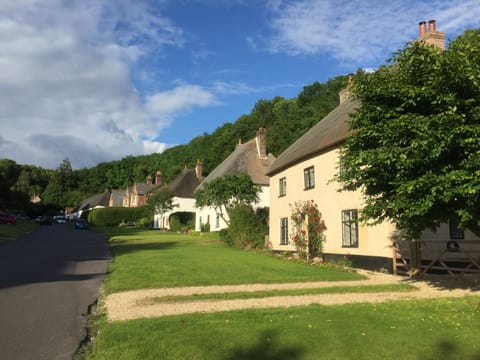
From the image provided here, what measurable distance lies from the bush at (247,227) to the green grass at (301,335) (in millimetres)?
17279

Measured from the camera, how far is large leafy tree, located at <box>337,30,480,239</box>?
809 cm

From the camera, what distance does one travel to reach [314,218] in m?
19.4

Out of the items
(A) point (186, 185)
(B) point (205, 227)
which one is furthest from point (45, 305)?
(A) point (186, 185)

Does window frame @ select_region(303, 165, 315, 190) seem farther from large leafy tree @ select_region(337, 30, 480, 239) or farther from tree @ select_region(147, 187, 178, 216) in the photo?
tree @ select_region(147, 187, 178, 216)

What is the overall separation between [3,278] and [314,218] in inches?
506

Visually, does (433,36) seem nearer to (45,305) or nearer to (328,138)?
(328,138)

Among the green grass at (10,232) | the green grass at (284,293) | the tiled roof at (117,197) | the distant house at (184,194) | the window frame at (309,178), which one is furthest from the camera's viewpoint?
the tiled roof at (117,197)

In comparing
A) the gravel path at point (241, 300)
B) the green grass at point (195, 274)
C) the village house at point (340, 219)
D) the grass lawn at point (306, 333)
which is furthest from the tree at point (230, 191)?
the grass lawn at point (306, 333)

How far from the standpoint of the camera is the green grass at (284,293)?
31.5 ft

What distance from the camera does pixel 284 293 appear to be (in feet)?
34.2

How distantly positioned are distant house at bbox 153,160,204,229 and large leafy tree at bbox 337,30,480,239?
44.5 meters

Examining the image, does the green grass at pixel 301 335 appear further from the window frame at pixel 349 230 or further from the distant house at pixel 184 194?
the distant house at pixel 184 194

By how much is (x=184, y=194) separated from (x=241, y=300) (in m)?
45.6

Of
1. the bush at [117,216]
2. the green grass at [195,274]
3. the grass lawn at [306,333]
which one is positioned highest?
Result: the bush at [117,216]
